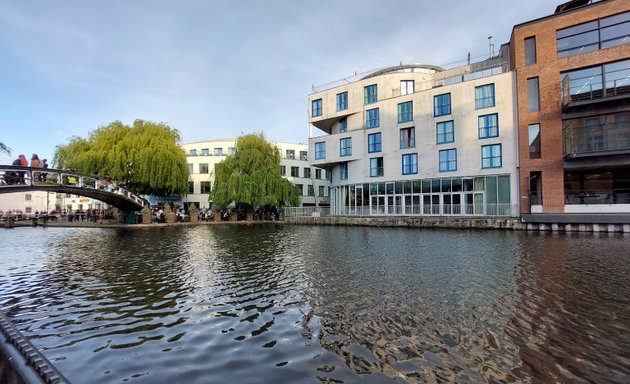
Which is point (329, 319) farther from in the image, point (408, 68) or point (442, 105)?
point (408, 68)

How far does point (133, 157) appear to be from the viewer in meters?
37.5

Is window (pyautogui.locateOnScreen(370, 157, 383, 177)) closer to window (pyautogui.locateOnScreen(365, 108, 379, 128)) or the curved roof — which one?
window (pyautogui.locateOnScreen(365, 108, 379, 128))

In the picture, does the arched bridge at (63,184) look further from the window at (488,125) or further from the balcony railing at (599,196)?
the balcony railing at (599,196)

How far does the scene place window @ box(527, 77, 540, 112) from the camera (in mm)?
28453

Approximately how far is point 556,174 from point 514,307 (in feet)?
80.0

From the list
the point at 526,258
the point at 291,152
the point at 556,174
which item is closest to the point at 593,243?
the point at 526,258

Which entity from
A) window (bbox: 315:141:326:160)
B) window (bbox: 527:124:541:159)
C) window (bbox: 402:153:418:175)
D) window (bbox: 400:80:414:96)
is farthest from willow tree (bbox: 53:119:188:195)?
window (bbox: 527:124:541:159)

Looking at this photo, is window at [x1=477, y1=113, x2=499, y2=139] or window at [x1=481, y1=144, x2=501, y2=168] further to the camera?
window at [x1=477, y1=113, x2=499, y2=139]

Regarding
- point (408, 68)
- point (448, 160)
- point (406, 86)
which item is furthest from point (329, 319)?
point (408, 68)

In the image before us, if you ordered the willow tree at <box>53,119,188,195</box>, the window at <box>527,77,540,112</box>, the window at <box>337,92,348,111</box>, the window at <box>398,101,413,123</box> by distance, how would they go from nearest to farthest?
1. the window at <box>527,77,540,112</box>
2. the window at <box>398,101,413,123</box>
3. the willow tree at <box>53,119,188,195</box>
4. the window at <box>337,92,348,111</box>

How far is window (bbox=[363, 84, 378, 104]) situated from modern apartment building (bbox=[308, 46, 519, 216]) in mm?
105

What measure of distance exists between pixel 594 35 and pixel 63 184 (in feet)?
127

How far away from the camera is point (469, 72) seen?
34.5m

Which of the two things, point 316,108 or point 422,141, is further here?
point 316,108
